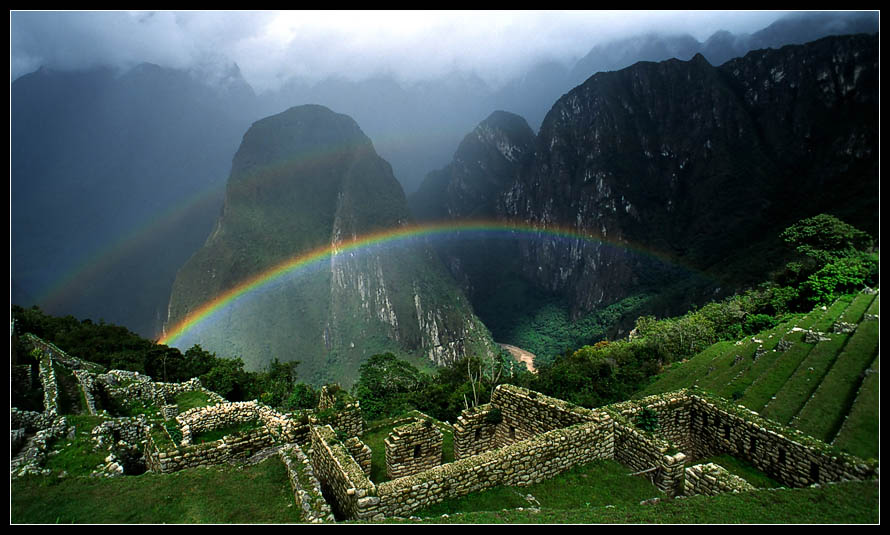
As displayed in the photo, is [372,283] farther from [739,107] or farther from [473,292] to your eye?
[739,107]

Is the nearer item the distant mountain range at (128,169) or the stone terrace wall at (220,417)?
the stone terrace wall at (220,417)

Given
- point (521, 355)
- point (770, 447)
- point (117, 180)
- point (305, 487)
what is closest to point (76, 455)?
point (305, 487)

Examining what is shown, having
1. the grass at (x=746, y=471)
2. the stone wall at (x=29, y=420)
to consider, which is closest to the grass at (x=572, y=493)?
the grass at (x=746, y=471)

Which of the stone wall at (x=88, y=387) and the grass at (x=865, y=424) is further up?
the grass at (x=865, y=424)

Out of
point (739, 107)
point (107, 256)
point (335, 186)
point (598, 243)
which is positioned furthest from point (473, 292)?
point (107, 256)

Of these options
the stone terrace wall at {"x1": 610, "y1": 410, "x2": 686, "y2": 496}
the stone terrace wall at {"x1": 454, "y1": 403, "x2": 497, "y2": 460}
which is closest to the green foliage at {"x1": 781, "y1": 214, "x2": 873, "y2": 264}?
the stone terrace wall at {"x1": 610, "y1": 410, "x2": 686, "y2": 496}

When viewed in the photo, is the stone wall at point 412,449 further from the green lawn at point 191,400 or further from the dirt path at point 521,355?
the dirt path at point 521,355

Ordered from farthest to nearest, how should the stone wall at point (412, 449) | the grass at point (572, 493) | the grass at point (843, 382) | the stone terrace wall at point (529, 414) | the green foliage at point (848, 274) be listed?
1. the stone wall at point (412, 449)
2. the stone terrace wall at point (529, 414)
3. the green foliage at point (848, 274)
4. the grass at point (572, 493)
5. the grass at point (843, 382)
